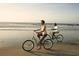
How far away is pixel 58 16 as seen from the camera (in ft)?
9.86

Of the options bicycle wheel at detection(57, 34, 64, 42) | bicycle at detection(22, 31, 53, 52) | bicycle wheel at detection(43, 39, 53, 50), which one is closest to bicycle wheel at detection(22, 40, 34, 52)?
bicycle at detection(22, 31, 53, 52)

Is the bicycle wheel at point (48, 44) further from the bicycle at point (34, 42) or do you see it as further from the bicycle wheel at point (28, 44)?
the bicycle wheel at point (28, 44)

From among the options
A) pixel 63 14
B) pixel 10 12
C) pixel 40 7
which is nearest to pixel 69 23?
pixel 63 14

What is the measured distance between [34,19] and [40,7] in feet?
0.36

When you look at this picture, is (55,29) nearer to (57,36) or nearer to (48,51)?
(57,36)

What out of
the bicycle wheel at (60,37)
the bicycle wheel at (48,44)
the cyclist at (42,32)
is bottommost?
the bicycle wheel at (48,44)

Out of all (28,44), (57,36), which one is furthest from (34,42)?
(57,36)

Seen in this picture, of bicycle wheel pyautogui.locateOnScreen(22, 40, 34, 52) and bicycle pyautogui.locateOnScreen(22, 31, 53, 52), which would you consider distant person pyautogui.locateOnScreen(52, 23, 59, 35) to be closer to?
bicycle pyautogui.locateOnScreen(22, 31, 53, 52)

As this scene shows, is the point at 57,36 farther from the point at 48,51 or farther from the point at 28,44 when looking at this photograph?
the point at 28,44

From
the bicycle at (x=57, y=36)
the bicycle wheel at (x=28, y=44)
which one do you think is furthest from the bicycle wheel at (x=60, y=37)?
the bicycle wheel at (x=28, y=44)

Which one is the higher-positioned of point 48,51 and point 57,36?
point 57,36

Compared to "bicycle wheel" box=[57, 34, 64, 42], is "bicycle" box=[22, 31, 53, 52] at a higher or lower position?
lower

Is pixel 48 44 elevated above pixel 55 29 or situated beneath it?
situated beneath

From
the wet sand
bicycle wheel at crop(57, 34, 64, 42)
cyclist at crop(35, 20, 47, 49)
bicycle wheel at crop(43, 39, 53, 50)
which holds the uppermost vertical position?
cyclist at crop(35, 20, 47, 49)
